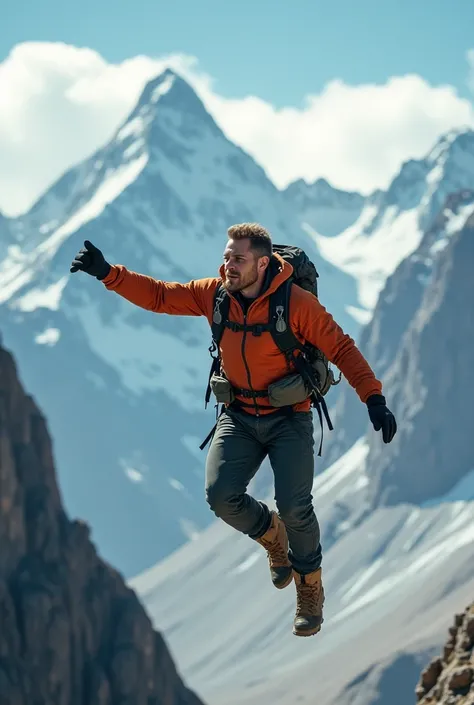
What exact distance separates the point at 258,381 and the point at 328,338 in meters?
0.92

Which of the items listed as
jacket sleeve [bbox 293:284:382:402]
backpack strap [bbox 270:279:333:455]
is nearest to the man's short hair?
backpack strap [bbox 270:279:333:455]

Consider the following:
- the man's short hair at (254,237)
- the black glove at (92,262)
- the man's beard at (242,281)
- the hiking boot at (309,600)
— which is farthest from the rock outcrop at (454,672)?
the black glove at (92,262)

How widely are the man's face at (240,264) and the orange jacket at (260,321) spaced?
0.77ft

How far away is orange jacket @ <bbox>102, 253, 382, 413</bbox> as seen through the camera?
50.0 feet

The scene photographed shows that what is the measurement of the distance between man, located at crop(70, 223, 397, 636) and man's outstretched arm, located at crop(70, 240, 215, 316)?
0.01 metres

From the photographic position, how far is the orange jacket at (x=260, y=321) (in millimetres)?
15234

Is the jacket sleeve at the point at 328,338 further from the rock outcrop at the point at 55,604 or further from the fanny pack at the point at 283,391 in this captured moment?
the rock outcrop at the point at 55,604

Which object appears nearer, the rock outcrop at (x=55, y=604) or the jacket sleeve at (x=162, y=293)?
the jacket sleeve at (x=162, y=293)

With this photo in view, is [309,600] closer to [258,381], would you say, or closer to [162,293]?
[258,381]

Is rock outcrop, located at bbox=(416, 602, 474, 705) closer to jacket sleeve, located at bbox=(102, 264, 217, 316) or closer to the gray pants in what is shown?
the gray pants

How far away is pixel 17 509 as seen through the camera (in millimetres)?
96938

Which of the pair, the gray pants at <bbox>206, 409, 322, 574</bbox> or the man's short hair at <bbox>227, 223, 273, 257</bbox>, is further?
the gray pants at <bbox>206, 409, 322, 574</bbox>

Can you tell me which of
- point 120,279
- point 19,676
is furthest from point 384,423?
point 19,676

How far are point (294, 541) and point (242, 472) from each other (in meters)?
1.07
